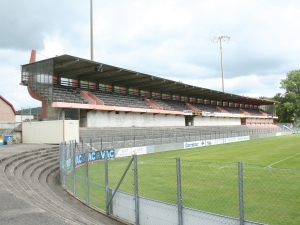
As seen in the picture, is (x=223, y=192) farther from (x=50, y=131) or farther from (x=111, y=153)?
(x=50, y=131)

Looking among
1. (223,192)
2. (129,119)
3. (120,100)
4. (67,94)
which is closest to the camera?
(223,192)

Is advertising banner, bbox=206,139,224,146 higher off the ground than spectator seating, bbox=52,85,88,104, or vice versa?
spectator seating, bbox=52,85,88,104

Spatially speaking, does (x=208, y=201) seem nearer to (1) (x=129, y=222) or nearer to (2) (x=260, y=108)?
(1) (x=129, y=222)

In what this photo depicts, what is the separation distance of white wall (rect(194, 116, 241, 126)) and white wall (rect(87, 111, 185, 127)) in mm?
7345

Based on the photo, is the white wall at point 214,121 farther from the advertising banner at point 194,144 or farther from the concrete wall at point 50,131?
the concrete wall at point 50,131

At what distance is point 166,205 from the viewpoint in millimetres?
7250

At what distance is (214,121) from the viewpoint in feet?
226

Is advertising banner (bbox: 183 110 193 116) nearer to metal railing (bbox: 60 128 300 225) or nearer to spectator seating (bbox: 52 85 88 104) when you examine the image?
spectator seating (bbox: 52 85 88 104)

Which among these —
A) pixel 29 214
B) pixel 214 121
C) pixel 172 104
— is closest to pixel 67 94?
pixel 172 104

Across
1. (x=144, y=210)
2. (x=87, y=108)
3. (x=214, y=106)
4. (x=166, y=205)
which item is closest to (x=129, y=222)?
(x=144, y=210)

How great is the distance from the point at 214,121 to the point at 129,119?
99.9 ft

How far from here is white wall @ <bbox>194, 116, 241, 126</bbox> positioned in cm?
6252

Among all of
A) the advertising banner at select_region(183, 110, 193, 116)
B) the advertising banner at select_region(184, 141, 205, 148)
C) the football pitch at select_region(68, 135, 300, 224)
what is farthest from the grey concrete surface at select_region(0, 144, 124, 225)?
the advertising banner at select_region(183, 110, 193, 116)

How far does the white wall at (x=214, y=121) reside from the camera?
62519 mm
